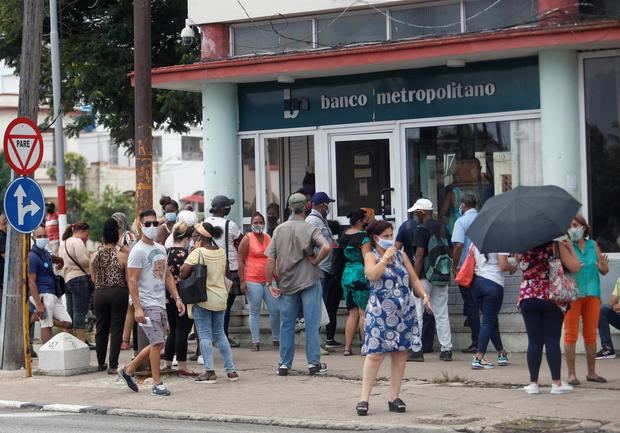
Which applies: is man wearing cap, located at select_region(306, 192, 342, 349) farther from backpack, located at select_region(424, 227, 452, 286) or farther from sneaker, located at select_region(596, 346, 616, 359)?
sneaker, located at select_region(596, 346, 616, 359)

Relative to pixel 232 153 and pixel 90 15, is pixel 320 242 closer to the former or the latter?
pixel 232 153

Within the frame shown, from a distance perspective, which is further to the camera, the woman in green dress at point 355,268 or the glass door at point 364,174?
the glass door at point 364,174

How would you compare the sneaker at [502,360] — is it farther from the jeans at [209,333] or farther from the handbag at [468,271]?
the jeans at [209,333]

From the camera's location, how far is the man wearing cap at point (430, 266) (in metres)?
14.3

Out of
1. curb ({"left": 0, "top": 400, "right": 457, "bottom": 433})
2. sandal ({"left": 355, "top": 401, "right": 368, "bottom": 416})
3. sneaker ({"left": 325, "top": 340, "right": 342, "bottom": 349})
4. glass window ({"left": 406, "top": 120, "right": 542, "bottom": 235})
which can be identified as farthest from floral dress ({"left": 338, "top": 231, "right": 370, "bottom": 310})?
sandal ({"left": 355, "top": 401, "right": 368, "bottom": 416})

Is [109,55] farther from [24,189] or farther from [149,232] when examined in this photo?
[149,232]

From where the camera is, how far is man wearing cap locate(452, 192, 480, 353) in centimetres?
1432

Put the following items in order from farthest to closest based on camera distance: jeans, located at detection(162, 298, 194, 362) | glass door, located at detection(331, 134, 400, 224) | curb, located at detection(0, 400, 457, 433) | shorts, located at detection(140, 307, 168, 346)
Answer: glass door, located at detection(331, 134, 400, 224) < jeans, located at detection(162, 298, 194, 362) < shorts, located at detection(140, 307, 168, 346) < curb, located at detection(0, 400, 457, 433)

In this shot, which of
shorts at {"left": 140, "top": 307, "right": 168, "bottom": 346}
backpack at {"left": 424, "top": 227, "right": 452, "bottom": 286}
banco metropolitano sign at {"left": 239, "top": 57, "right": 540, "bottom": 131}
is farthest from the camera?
banco metropolitano sign at {"left": 239, "top": 57, "right": 540, "bottom": 131}

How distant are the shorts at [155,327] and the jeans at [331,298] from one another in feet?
11.8

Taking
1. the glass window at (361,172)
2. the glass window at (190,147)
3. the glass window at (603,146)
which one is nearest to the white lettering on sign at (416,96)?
the glass window at (361,172)

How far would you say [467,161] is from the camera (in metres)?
16.2

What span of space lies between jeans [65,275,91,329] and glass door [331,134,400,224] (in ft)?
12.2

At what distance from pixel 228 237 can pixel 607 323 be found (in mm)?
4933
